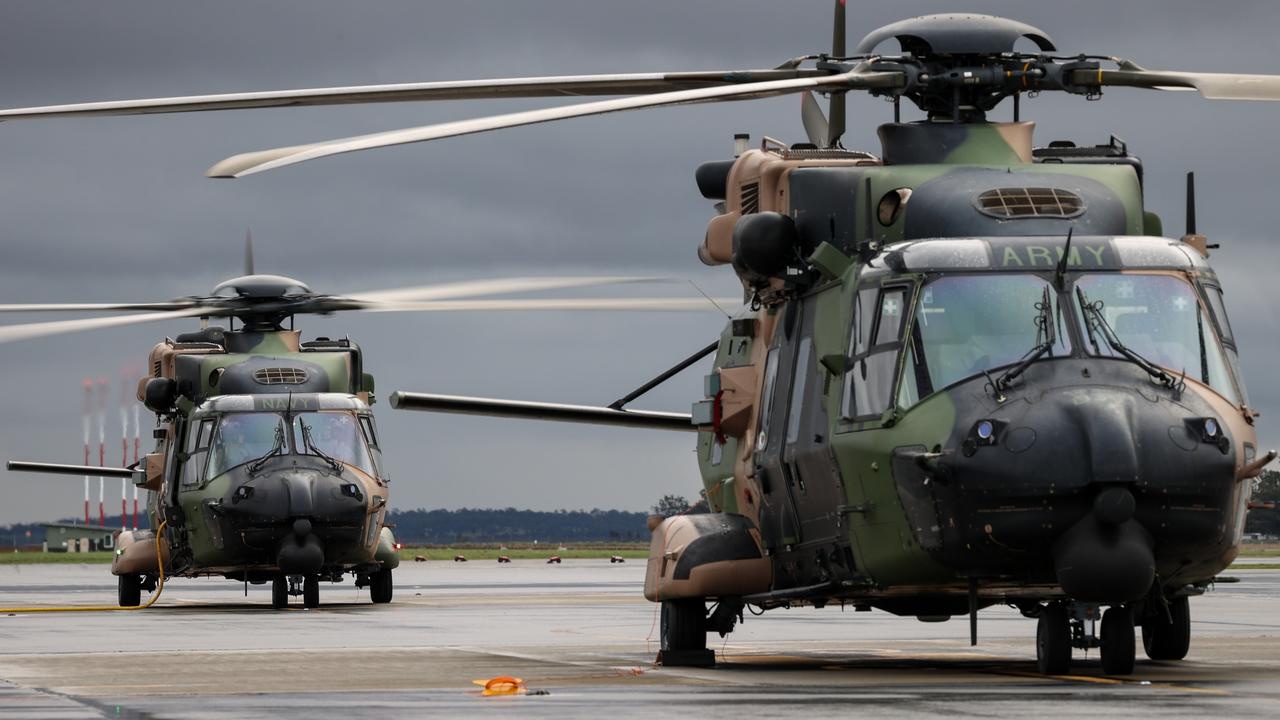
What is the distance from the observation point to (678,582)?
1633 centimetres

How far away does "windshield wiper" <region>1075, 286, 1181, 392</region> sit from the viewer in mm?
13648

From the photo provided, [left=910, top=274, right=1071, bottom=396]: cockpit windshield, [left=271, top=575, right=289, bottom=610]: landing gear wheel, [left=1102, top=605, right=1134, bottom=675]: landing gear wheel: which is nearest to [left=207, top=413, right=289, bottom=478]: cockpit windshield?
[left=271, top=575, right=289, bottom=610]: landing gear wheel

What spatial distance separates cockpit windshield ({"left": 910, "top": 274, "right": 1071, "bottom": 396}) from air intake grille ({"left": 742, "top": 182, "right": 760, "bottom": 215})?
2.96 meters

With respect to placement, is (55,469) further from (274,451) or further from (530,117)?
(530,117)

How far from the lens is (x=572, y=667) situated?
16938 mm

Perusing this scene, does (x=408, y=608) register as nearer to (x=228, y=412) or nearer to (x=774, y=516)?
(x=228, y=412)

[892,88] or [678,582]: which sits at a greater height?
[892,88]

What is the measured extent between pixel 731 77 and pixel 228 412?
17474mm

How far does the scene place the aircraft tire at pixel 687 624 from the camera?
16.6 m

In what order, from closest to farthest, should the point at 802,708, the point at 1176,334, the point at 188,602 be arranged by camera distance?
the point at 802,708 → the point at 1176,334 → the point at 188,602

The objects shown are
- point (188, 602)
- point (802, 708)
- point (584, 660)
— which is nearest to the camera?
point (802, 708)

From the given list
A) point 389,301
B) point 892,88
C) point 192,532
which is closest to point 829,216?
point 892,88

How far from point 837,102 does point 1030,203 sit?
17.2ft

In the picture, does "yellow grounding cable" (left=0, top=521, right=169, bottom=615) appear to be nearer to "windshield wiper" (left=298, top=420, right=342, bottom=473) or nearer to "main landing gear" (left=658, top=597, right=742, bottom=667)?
"windshield wiper" (left=298, top=420, right=342, bottom=473)
